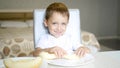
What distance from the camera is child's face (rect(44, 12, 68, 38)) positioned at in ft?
4.63

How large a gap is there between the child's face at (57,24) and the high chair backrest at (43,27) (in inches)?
3.8

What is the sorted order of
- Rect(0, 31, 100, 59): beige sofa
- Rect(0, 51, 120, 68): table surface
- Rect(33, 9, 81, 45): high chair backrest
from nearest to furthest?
Rect(0, 51, 120, 68): table surface < Rect(33, 9, 81, 45): high chair backrest < Rect(0, 31, 100, 59): beige sofa

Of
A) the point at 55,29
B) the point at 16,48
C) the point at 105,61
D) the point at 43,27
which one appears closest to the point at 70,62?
the point at 105,61

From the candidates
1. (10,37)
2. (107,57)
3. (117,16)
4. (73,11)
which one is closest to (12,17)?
(10,37)

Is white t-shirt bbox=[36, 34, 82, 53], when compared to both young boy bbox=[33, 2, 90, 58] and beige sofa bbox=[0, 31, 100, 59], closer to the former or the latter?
young boy bbox=[33, 2, 90, 58]

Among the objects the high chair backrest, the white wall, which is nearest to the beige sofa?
the high chair backrest

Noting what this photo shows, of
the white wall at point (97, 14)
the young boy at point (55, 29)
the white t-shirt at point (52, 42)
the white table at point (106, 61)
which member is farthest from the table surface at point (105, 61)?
the white wall at point (97, 14)

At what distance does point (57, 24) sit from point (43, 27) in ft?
0.47

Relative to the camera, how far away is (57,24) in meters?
1.42

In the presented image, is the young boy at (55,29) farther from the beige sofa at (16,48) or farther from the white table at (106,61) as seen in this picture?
the beige sofa at (16,48)

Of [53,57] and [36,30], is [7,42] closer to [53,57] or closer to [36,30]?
[36,30]

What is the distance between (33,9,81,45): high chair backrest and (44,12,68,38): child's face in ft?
0.31

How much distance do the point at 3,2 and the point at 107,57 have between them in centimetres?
396

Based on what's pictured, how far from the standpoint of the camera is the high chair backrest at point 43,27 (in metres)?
1.53
